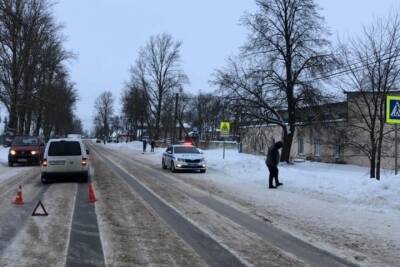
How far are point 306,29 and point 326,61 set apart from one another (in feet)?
11.3

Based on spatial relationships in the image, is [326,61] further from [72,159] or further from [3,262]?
[3,262]

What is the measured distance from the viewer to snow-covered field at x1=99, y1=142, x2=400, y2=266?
899 centimetres

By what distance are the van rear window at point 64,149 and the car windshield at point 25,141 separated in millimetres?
13737

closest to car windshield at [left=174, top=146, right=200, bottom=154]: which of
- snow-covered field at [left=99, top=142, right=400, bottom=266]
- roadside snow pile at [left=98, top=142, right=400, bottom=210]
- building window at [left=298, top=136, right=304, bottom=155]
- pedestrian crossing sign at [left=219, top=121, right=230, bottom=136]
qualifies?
roadside snow pile at [left=98, top=142, right=400, bottom=210]

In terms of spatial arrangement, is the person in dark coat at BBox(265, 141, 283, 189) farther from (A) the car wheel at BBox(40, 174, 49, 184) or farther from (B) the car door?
(B) the car door

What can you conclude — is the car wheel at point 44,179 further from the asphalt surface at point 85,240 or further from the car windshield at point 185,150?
the car windshield at point 185,150

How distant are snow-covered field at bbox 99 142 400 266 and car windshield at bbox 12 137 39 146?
1584 cm

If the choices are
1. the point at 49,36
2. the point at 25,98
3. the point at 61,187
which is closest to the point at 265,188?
the point at 61,187

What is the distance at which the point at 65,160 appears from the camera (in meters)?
21.3

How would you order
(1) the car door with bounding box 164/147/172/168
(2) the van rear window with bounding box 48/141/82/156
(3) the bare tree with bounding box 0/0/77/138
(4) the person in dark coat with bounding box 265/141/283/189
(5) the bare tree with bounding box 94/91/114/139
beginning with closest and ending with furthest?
(4) the person in dark coat with bounding box 265/141/283/189 < (2) the van rear window with bounding box 48/141/82/156 < (1) the car door with bounding box 164/147/172/168 < (3) the bare tree with bounding box 0/0/77/138 < (5) the bare tree with bounding box 94/91/114/139

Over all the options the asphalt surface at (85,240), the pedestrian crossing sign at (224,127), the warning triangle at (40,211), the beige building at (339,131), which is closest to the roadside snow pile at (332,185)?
the beige building at (339,131)

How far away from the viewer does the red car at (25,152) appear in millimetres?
33125

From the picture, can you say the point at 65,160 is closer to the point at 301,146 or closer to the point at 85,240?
the point at 85,240

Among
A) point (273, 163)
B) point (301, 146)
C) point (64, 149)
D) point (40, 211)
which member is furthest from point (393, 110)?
point (301, 146)
